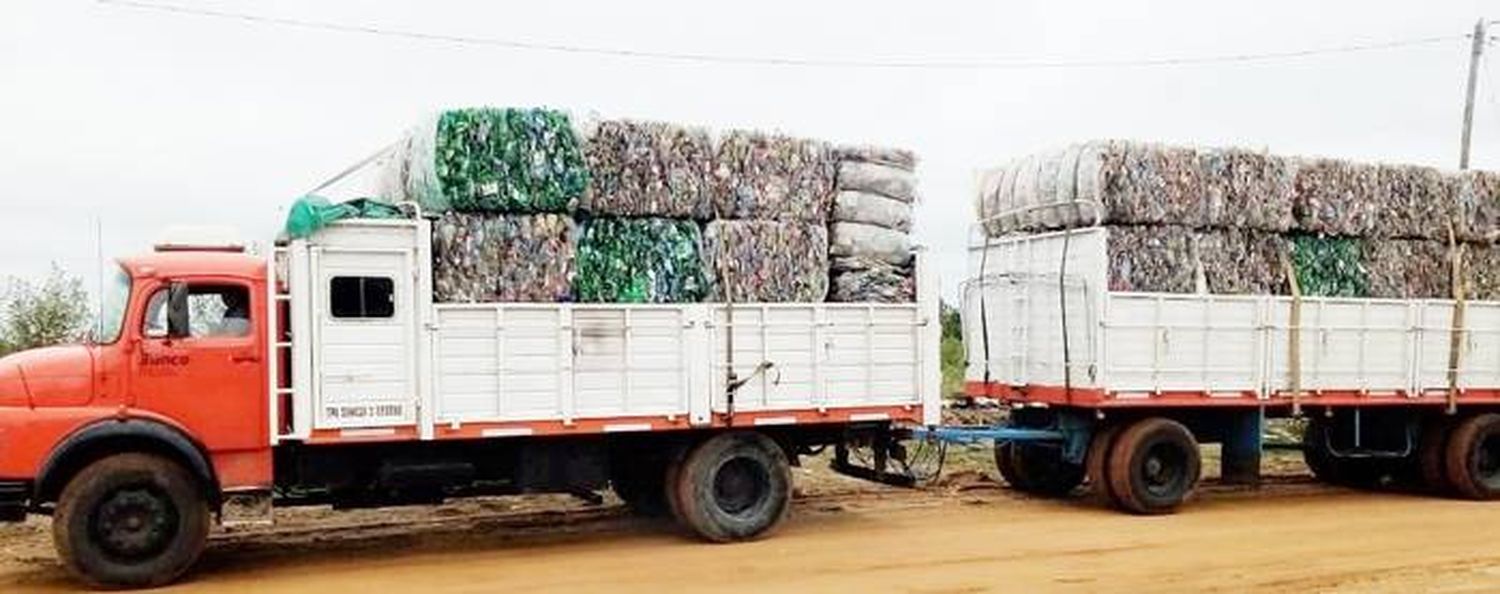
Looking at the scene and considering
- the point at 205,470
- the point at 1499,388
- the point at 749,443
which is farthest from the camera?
the point at 1499,388

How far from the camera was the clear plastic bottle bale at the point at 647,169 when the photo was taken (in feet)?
38.7

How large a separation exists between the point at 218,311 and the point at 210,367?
1.39 ft

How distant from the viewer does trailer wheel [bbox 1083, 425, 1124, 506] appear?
14.2 meters

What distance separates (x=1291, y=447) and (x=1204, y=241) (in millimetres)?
3091

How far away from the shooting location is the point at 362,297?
35.4 feet

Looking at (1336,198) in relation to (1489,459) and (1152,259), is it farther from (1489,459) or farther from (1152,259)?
(1489,459)

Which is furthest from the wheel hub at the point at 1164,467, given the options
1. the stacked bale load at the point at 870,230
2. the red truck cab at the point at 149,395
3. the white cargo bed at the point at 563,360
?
the red truck cab at the point at 149,395

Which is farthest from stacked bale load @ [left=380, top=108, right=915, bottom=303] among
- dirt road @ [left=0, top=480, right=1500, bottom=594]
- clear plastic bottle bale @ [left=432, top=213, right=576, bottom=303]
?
dirt road @ [left=0, top=480, right=1500, bottom=594]

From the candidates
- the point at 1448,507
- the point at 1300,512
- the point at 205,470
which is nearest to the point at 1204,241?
the point at 1300,512

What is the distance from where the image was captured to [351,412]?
10703mm

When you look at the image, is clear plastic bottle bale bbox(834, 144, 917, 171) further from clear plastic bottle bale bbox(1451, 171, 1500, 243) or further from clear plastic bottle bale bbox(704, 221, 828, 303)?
clear plastic bottle bale bbox(1451, 171, 1500, 243)

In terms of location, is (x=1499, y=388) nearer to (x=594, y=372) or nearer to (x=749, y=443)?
(x=749, y=443)

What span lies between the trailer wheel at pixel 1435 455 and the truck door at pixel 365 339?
11.1m

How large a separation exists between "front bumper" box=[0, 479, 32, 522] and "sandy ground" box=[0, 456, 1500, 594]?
56 centimetres
